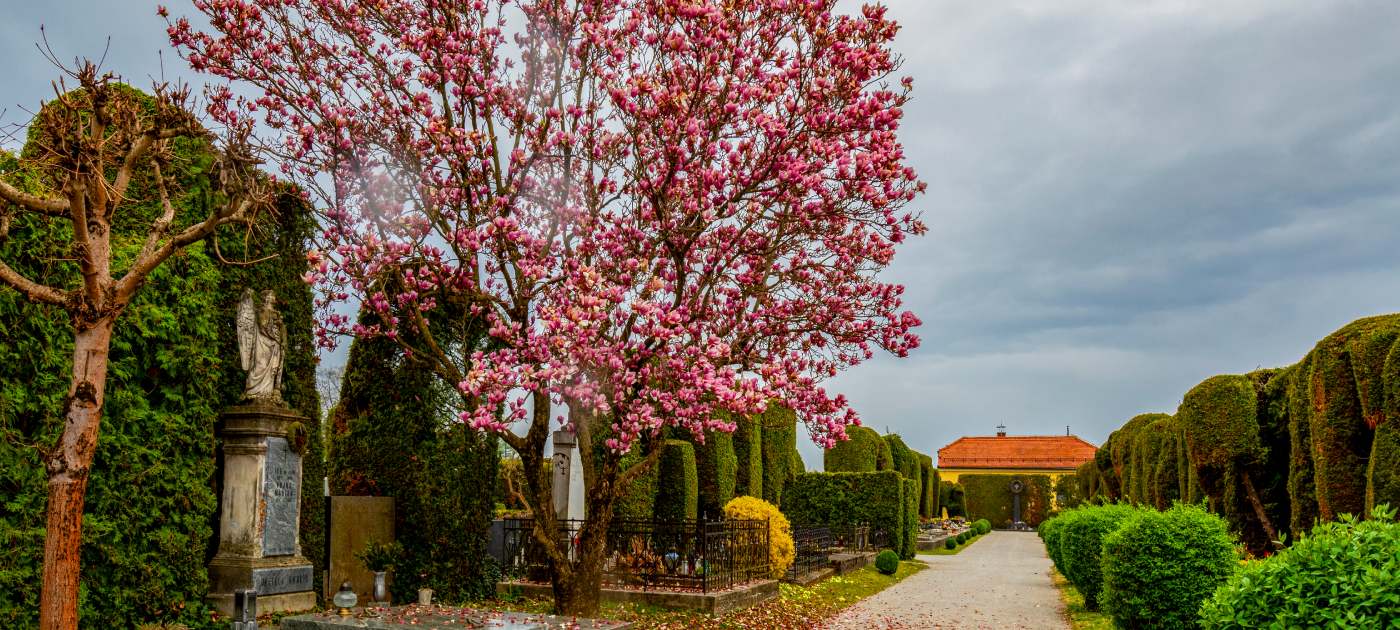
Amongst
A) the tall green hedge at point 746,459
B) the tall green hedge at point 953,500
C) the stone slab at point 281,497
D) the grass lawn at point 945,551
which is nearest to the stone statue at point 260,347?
the stone slab at point 281,497

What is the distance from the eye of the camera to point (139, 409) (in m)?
7.97

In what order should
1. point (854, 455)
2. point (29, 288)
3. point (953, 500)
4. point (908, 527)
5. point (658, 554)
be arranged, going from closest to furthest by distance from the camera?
point (29, 288) < point (658, 554) < point (908, 527) < point (854, 455) < point (953, 500)

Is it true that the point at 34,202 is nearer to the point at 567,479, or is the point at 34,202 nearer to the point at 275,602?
the point at 275,602

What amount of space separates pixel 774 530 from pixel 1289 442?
9039 mm

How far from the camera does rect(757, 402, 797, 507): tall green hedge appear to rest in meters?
23.0

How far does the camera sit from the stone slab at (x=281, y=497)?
898 centimetres

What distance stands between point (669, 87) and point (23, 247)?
17.9 feet

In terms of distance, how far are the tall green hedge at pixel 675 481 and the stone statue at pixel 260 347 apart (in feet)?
31.1

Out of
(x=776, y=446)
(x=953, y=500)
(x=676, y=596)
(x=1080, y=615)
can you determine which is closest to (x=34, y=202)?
(x=676, y=596)

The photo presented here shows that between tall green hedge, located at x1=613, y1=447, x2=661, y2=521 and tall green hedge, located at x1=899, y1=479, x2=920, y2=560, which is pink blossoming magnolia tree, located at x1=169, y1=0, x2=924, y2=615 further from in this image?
tall green hedge, located at x1=899, y1=479, x2=920, y2=560

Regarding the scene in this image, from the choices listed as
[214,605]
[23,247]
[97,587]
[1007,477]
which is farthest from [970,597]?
[1007,477]

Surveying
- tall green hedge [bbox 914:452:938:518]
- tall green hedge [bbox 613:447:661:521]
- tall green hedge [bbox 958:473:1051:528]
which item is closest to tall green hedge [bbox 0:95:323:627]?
tall green hedge [bbox 613:447:661:521]

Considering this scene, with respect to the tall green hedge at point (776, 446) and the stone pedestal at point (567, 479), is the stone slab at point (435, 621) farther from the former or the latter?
the tall green hedge at point (776, 446)

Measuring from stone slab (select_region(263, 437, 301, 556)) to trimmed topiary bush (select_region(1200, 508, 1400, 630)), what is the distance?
7.90 m
